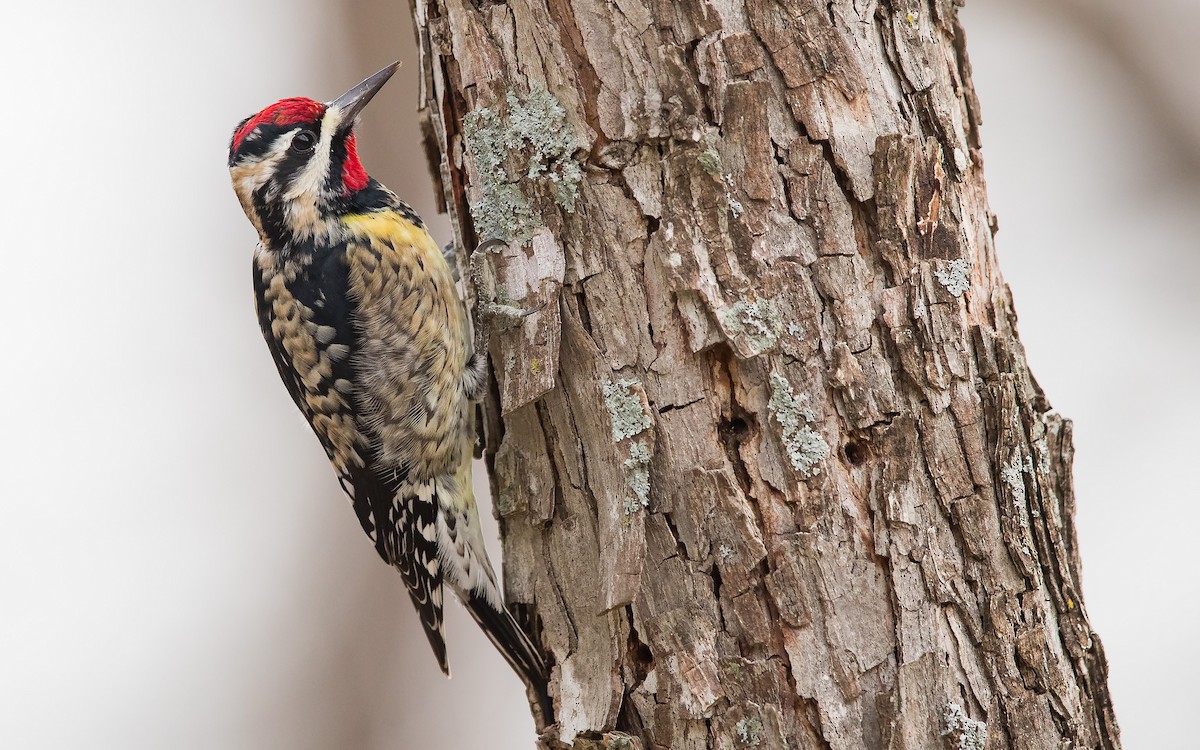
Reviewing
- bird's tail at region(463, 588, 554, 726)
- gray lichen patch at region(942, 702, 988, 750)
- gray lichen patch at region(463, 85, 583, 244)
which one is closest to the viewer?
gray lichen patch at region(942, 702, 988, 750)

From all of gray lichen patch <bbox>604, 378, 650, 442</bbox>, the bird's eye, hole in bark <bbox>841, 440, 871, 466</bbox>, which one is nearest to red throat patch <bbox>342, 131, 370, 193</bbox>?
the bird's eye

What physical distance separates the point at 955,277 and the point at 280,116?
192 centimetres

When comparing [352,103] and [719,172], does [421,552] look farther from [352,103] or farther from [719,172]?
[719,172]

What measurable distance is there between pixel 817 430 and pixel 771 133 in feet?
1.95

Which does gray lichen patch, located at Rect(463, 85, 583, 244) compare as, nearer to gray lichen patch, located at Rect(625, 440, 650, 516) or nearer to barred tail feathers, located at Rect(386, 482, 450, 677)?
gray lichen patch, located at Rect(625, 440, 650, 516)

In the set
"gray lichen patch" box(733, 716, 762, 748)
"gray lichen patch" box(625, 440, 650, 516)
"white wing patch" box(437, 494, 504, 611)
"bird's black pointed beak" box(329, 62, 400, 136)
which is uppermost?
"bird's black pointed beak" box(329, 62, 400, 136)

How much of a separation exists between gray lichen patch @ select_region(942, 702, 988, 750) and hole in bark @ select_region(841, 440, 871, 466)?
18.5 inches

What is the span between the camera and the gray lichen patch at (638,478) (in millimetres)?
1895

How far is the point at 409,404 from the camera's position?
2742mm

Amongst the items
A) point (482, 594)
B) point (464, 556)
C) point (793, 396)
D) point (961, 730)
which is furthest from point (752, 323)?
point (464, 556)

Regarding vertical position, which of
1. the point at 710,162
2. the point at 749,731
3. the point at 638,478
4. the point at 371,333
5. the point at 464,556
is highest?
the point at 710,162

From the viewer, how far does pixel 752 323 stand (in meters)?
1.83

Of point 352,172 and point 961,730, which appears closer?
point 961,730

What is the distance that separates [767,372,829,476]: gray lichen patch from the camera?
1812mm
